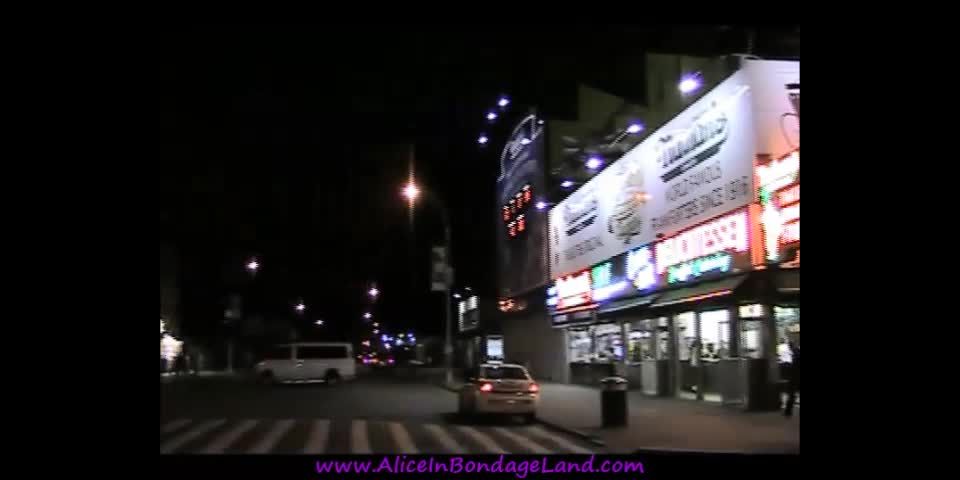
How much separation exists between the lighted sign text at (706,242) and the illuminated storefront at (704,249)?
0.13 feet

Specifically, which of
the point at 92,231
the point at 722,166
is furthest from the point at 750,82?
the point at 92,231

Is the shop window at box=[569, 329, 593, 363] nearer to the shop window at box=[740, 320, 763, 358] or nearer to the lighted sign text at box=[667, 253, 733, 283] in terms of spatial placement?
the lighted sign text at box=[667, 253, 733, 283]

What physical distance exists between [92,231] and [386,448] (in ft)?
26.4

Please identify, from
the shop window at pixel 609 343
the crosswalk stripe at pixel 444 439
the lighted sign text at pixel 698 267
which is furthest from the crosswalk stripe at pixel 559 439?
the shop window at pixel 609 343

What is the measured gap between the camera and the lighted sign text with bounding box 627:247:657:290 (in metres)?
25.2

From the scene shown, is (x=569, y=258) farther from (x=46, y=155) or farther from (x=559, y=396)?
(x=46, y=155)

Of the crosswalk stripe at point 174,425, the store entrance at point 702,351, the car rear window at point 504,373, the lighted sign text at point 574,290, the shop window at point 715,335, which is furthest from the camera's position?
the lighted sign text at point 574,290

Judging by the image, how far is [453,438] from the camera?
15672 millimetres

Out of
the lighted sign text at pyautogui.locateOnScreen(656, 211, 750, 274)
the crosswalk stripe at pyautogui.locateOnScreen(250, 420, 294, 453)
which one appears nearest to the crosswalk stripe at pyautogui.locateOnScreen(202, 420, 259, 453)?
the crosswalk stripe at pyautogui.locateOnScreen(250, 420, 294, 453)

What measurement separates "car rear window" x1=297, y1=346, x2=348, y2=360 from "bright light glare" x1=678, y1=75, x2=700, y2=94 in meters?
21.6

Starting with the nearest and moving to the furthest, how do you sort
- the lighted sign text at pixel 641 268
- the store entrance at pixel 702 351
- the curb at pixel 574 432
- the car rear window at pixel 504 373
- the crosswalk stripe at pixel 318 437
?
1. the crosswalk stripe at pixel 318 437
2. the curb at pixel 574 432
3. the car rear window at pixel 504 373
4. the store entrance at pixel 702 351
5. the lighted sign text at pixel 641 268

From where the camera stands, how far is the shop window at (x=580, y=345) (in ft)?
110

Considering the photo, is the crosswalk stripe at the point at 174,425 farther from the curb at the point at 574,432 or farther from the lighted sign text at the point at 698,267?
the lighted sign text at the point at 698,267

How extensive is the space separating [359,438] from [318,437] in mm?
784
